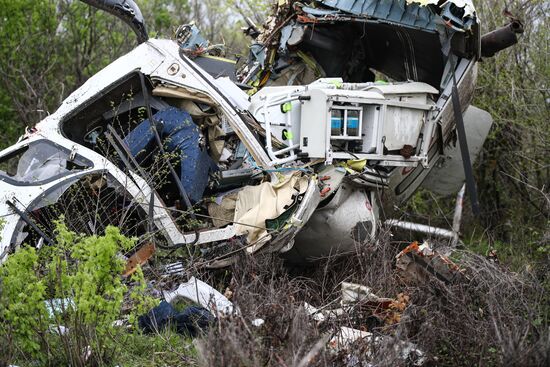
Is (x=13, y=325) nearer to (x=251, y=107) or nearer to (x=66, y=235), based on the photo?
(x=66, y=235)

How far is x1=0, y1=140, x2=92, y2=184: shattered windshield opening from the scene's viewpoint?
710 cm

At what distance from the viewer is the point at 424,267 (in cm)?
663

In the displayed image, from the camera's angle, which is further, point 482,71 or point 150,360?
point 482,71

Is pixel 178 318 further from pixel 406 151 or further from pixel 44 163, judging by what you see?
pixel 406 151

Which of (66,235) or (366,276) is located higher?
(66,235)

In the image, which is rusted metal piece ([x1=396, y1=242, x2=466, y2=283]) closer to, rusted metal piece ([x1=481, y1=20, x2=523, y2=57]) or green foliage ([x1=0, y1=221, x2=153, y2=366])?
green foliage ([x1=0, y1=221, x2=153, y2=366])

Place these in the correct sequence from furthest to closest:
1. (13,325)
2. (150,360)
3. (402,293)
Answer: (402,293) < (150,360) < (13,325)

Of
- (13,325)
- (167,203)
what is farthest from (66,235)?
(167,203)

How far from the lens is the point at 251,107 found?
7680mm

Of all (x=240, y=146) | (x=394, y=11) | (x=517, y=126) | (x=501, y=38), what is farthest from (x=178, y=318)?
(x=517, y=126)

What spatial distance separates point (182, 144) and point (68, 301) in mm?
2617

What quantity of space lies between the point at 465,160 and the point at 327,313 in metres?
2.60

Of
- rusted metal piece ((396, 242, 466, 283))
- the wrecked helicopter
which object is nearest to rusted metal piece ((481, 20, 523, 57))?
the wrecked helicopter

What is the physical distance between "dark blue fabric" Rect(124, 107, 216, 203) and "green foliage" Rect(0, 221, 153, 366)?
2134mm
